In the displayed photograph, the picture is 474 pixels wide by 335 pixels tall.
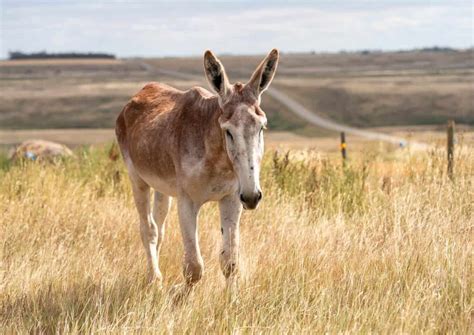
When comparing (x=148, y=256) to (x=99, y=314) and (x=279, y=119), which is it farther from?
(x=279, y=119)

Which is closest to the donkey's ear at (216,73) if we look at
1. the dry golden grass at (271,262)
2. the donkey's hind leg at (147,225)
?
the dry golden grass at (271,262)

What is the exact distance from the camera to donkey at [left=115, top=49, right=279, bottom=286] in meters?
5.74

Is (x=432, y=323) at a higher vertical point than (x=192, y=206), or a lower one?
lower

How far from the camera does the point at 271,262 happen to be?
290 inches

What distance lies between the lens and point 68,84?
170000mm

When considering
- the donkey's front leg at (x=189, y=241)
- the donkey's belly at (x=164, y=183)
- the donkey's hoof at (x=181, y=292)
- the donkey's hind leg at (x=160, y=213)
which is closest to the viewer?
the donkey's hoof at (x=181, y=292)

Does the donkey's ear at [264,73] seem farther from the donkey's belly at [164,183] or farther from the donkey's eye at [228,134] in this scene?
the donkey's belly at [164,183]

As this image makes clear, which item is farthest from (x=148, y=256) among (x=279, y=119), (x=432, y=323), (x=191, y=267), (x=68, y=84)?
(x=68, y=84)

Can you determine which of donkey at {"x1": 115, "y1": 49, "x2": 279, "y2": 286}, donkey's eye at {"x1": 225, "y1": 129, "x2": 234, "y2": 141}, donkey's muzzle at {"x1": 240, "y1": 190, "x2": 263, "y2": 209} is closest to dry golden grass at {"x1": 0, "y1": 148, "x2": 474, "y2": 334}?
donkey at {"x1": 115, "y1": 49, "x2": 279, "y2": 286}

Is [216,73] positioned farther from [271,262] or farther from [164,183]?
[271,262]

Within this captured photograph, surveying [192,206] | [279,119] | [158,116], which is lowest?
[279,119]

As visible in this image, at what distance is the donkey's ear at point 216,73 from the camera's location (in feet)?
20.0

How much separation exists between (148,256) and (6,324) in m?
2.01

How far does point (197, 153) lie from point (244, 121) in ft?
3.38
